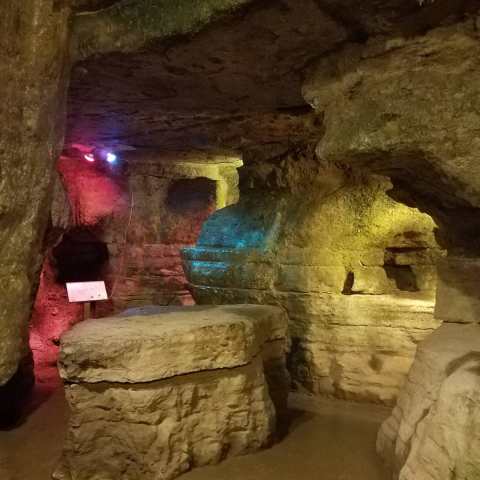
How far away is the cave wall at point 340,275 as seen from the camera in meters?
4.57

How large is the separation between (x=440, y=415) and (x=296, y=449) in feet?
5.45

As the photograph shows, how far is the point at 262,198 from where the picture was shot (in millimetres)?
5699

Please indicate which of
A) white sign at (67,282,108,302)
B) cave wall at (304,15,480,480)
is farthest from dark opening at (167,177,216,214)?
cave wall at (304,15,480,480)

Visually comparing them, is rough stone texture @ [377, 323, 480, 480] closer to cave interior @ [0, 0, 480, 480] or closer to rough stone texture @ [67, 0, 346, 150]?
cave interior @ [0, 0, 480, 480]

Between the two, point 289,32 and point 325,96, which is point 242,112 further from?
point 289,32

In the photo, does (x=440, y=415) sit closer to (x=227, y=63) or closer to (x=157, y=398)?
(x=157, y=398)

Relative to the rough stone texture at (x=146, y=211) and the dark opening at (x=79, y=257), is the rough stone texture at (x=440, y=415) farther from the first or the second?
the dark opening at (x=79, y=257)

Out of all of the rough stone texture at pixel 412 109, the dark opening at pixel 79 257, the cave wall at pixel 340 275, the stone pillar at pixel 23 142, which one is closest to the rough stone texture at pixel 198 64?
the rough stone texture at pixel 412 109

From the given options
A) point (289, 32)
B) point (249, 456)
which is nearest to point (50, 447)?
point (249, 456)

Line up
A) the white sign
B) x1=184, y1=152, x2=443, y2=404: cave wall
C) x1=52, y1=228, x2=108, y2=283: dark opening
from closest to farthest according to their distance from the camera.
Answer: x1=184, y1=152, x2=443, y2=404: cave wall, the white sign, x1=52, y1=228, x2=108, y2=283: dark opening

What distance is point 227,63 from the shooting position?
2.75m

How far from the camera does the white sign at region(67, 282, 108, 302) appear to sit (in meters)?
5.05

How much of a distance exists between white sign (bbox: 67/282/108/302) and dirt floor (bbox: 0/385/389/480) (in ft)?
3.79

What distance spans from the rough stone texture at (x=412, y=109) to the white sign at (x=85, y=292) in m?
3.36
